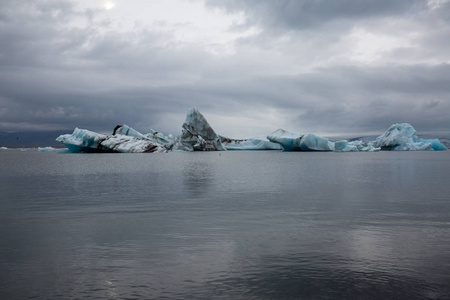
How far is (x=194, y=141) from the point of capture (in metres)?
70.4

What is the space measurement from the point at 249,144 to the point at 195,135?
2208 centimetres

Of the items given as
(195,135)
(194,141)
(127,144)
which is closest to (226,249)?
(127,144)

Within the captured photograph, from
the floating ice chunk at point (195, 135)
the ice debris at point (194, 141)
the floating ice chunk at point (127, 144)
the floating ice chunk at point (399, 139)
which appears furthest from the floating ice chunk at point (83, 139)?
the floating ice chunk at point (399, 139)

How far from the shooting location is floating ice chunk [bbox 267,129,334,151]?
224ft

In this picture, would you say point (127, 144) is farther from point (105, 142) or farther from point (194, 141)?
point (194, 141)

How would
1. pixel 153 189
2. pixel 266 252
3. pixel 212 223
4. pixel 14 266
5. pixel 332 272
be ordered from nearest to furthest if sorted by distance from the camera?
pixel 332 272, pixel 14 266, pixel 266 252, pixel 212 223, pixel 153 189

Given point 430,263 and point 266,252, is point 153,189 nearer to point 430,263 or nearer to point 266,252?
point 266,252

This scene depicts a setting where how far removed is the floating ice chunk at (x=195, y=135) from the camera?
224 ft

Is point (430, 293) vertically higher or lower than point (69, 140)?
lower

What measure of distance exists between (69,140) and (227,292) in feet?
191

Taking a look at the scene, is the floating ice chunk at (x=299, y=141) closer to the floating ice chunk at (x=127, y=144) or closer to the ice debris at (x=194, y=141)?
the ice debris at (x=194, y=141)

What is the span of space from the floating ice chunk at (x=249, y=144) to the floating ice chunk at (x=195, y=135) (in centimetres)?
1294

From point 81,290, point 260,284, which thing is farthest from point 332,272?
point 81,290

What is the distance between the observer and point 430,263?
5.76m
